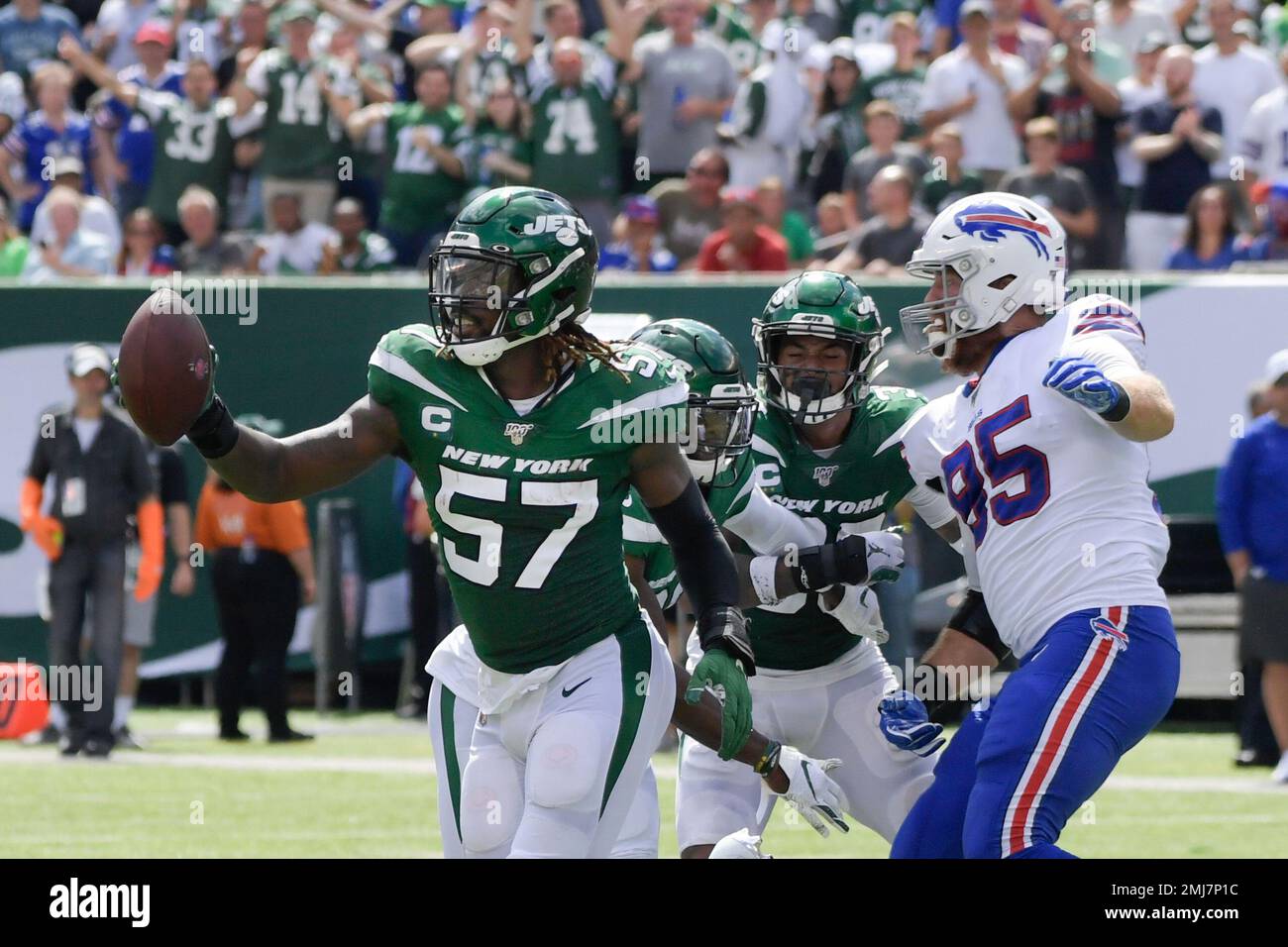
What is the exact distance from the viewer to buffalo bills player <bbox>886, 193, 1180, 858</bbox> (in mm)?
4609

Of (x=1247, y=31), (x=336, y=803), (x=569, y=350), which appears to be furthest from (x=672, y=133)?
(x=569, y=350)

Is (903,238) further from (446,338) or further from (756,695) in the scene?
(446,338)

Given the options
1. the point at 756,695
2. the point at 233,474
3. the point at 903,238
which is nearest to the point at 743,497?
the point at 756,695

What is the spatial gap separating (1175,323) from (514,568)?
23.2ft

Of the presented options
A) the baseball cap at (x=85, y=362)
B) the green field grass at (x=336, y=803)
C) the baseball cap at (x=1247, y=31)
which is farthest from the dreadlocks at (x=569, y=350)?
the baseball cap at (x=1247, y=31)

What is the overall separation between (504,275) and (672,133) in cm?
886

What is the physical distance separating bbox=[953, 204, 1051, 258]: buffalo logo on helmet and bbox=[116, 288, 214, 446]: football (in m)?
1.90

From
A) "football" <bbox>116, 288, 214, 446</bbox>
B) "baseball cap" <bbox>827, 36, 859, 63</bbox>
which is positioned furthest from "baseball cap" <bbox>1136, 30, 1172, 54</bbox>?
"football" <bbox>116, 288, 214, 446</bbox>

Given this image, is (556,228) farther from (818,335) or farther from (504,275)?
(818,335)

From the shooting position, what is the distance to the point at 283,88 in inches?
526

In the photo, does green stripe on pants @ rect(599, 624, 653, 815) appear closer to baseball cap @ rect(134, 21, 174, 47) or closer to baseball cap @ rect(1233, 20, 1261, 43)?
baseball cap @ rect(1233, 20, 1261, 43)

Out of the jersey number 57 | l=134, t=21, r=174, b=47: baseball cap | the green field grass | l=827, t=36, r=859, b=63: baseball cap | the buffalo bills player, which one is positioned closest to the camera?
the buffalo bills player

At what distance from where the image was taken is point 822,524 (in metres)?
5.77
